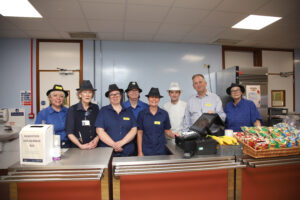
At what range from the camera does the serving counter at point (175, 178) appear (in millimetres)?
1314

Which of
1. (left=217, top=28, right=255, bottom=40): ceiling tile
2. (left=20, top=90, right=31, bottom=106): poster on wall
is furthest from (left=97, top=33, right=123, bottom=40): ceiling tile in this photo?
(left=217, top=28, right=255, bottom=40): ceiling tile

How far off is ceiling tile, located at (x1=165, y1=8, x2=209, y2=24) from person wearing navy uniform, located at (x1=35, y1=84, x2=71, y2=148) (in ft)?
7.25

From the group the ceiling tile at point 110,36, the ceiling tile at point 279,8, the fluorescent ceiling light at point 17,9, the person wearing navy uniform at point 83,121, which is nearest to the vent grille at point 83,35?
the ceiling tile at point 110,36

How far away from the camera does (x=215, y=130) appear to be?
1751 millimetres

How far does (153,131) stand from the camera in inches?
83.4

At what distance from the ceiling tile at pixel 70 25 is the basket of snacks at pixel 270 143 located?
127 inches

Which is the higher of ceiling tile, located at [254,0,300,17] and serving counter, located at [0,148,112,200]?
ceiling tile, located at [254,0,300,17]

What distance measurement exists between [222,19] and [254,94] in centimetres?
179

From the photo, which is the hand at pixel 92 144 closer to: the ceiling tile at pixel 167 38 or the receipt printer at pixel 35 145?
the receipt printer at pixel 35 145

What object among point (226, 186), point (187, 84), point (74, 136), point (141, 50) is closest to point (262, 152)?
point (226, 186)

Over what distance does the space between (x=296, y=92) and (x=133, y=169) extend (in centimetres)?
583

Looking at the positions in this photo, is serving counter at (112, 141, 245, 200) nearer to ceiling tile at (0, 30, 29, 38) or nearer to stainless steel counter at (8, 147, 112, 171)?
stainless steel counter at (8, 147, 112, 171)

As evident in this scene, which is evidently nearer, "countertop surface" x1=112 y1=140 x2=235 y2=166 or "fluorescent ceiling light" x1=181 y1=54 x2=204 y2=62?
"countertop surface" x1=112 y1=140 x2=235 y2=166

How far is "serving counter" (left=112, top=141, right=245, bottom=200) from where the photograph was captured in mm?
1314
